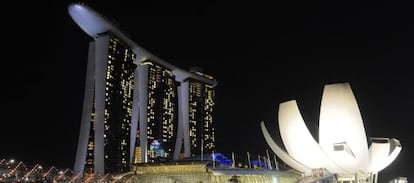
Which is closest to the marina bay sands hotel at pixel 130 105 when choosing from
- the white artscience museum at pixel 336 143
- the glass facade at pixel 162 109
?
the glass facade at pixel 162 109

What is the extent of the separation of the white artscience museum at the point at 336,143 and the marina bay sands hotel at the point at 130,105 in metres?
24.3

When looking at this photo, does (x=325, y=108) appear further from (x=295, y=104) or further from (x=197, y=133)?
(x=197, y=133)

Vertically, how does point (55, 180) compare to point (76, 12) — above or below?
below

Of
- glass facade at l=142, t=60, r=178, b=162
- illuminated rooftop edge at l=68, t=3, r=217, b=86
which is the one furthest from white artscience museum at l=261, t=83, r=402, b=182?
glass facade at l=142, t=60, r=178, b=162

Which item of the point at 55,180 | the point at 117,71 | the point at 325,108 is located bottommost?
the point at 55,180

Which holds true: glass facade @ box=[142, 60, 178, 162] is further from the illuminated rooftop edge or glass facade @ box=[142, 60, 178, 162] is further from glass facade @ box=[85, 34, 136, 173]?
the illuminated rooftop edge

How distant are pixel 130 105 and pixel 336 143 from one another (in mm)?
41960

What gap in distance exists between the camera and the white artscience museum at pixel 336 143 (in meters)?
18.1

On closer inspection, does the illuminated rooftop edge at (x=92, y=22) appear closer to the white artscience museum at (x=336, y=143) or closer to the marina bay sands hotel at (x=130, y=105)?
the marina bay sands hotel at (x=130, y=105)

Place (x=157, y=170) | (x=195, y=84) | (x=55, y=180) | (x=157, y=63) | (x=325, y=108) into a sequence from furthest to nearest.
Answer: (x=195, y=84)
(x=157, y=63)
(x=55, y=180)
(x=157, y=170)
(x=325, y=108)

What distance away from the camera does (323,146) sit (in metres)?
18.8

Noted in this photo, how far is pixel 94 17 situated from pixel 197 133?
37.5 meters

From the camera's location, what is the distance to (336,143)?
18.2m

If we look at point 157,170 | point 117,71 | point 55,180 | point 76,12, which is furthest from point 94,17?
point 157,170
